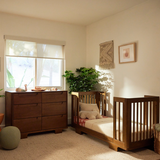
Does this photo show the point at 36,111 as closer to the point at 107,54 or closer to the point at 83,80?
the point at 83,80

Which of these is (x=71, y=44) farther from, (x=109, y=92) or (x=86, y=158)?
(x=86, y=158)

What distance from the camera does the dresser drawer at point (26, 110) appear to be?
3732 millimetres

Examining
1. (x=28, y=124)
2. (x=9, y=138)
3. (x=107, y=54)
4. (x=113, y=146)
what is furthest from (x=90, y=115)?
(x=9, y=138)

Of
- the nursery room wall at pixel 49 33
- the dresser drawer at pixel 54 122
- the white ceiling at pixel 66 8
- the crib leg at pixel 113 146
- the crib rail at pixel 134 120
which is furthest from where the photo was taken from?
the nursery room wall at pixel 49 33

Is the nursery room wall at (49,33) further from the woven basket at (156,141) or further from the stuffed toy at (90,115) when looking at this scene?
the woven basket at (156,141)

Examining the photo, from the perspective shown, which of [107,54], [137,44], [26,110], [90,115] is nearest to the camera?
[137,44]

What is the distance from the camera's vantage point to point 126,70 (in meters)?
3.91

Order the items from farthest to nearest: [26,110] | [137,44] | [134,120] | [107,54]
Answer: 1. [107,54]
2. [26,110]
3. [137,44]
4. [134,120]

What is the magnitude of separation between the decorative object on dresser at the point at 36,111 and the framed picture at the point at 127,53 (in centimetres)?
141

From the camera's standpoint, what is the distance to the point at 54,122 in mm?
4117

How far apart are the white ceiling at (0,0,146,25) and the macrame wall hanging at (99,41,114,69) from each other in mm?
634

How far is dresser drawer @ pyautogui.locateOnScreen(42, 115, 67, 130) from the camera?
13.2ft

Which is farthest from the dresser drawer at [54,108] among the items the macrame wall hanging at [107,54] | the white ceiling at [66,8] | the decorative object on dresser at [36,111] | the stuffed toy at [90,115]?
Answer: the white ceiling at [66,8]

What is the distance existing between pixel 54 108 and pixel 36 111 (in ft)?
1.26
